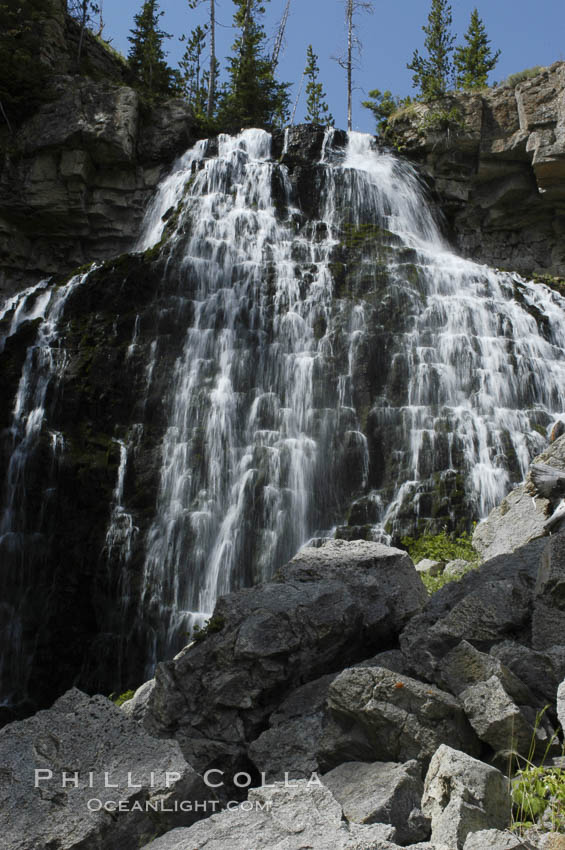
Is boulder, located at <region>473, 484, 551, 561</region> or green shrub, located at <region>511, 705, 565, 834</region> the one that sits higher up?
boulder, located at <region>473, 484, 551, 561</region>

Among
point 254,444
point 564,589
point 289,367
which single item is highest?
→ point 289,367

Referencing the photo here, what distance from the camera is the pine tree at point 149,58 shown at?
93.1 feet

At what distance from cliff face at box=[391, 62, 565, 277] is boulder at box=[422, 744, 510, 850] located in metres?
20.8

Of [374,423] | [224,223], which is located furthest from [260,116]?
[374,423]

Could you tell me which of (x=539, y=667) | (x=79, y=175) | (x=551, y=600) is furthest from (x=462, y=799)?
(x=79, y=175)

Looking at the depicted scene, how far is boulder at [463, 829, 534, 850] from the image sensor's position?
3150mm

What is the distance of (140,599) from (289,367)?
5.76 metres

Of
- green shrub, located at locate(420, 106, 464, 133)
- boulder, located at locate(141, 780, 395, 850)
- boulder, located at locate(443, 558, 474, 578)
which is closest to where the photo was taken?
boulder, located at locate(141, 780, 395, 850)

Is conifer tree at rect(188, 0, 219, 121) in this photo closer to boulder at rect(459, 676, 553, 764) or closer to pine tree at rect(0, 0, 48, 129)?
pine tree at rect(0, 0, 48, 129)

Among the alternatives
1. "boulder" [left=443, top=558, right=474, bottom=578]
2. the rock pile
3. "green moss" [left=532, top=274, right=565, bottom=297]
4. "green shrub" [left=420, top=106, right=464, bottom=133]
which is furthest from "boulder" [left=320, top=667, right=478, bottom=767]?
"green shrub" [left=420, top=106, right=464, bottom=133]

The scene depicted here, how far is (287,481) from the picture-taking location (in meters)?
13.3

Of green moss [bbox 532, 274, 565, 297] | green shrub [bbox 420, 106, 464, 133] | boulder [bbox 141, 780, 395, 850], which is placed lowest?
boulder [bbox 141, 780, 395, 850]

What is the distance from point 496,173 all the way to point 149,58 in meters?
14.8

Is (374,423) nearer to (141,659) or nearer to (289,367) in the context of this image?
(289,367)
